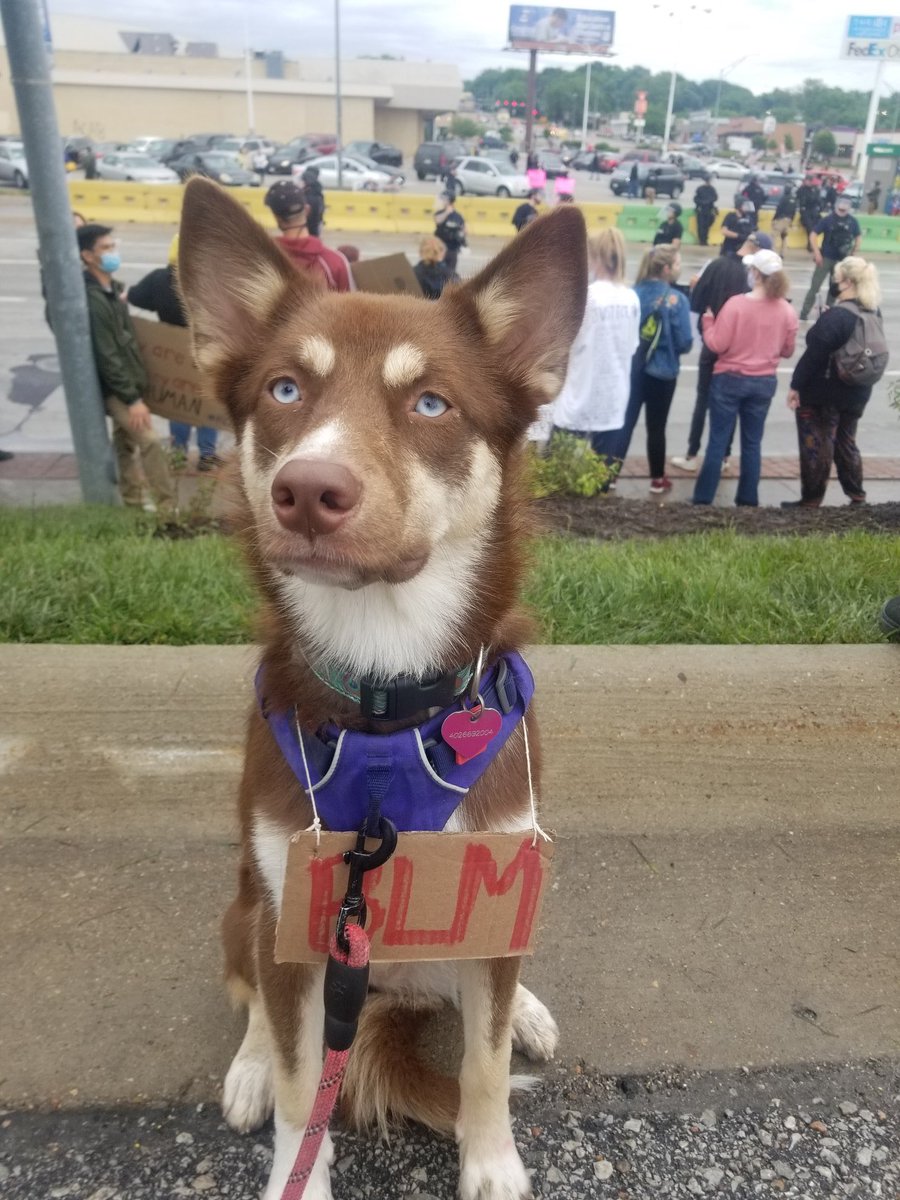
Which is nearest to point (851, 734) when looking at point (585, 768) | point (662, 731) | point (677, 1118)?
point (662, 731)

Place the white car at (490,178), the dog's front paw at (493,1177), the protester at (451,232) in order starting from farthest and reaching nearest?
the white car at (490,178)
the protester at (451,232)
the dog's front paw at (493,1177)

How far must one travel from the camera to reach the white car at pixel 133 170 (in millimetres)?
30678

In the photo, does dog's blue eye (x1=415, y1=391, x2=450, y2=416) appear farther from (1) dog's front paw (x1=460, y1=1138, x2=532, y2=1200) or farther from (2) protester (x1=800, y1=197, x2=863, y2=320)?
(2) protester (x1=800, y1=197, x2=863, y2=320)

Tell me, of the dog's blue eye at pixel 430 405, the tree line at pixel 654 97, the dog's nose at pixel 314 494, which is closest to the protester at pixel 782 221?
the dog's blue eye at pixel 430 405

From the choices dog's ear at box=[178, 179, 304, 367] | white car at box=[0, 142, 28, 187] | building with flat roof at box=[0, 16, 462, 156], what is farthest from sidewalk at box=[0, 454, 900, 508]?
building with flat roof at box=[0, 16, 462, 156]

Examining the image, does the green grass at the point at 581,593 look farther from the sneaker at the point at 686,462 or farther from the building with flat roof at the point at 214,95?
the building with flat roof at the point at 214,95

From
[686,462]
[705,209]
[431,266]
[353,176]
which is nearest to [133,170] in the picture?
[353,176]

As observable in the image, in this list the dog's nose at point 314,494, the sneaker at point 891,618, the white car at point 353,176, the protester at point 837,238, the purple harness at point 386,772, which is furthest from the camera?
the white car at point 353,176

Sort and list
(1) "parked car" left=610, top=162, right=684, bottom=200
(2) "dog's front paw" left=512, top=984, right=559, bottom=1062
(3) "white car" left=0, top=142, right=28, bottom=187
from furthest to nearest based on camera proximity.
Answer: (1) "parked car" left=610, top=162, right=684, bottom=200 < (3) "white car" left=0, top=142, right=28, bottom=187 < (2) "dog's front paw" left=512, top=984, right=559, bottom=1062

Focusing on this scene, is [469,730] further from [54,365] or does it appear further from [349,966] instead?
[54,365]

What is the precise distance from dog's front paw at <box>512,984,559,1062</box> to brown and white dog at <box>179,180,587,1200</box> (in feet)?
0.77

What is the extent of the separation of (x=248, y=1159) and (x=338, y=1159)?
21cm

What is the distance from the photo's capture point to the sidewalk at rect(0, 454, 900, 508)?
7672 millimetres

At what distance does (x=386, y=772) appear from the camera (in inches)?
71.4
